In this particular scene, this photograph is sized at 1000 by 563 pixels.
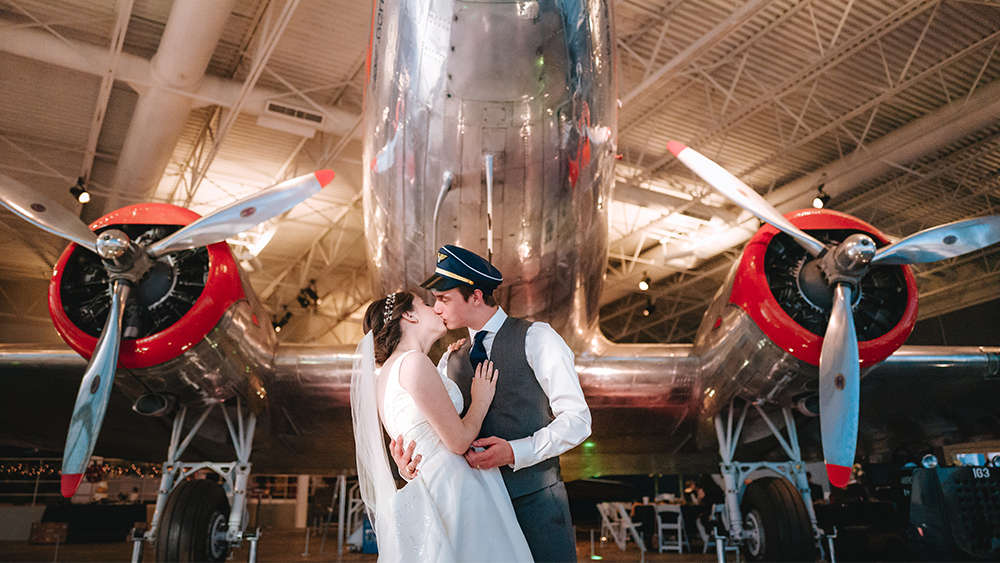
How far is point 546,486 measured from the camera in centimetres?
218

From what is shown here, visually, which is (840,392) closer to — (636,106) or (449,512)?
(449,512)

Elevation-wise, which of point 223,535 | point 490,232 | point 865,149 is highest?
point 865,149

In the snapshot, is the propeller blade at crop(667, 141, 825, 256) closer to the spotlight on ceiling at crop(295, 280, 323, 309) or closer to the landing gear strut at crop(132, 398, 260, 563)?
the landing gear strut at crop(132, 398, 260, 563)

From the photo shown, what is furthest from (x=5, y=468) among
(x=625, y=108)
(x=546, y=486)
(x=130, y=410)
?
(x=546, y=486)

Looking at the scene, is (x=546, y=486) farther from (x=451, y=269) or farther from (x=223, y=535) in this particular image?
(x=223, y=535)

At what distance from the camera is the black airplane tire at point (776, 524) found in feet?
16.5

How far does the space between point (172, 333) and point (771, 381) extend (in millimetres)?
4755

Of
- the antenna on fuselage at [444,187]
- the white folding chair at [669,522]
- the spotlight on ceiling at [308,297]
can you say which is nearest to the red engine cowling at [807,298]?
the antenna on fuselage at [444,187]

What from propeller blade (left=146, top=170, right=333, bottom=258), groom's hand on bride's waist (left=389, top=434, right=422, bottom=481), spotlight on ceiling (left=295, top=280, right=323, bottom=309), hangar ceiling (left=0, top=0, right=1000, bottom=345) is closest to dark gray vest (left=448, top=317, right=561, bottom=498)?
groom's hand on bride's waist (left=389, top=434, right=422, bottom=481)

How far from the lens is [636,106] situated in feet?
41.4

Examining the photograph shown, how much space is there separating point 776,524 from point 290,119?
944 centimetres

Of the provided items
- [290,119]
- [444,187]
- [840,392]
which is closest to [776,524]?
[840,392]

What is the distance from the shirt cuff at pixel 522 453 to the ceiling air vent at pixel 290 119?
32.9 ft

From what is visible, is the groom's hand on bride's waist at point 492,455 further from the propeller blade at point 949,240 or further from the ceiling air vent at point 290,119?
the ceiling air vent at point 290,119
